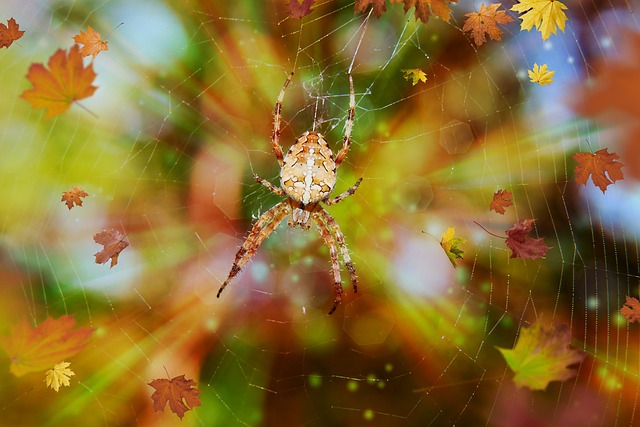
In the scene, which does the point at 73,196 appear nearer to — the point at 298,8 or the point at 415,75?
the point at 298,8

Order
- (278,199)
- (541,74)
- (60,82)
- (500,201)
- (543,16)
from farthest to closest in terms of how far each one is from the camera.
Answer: (278,199) < (500,201) < (541,74) < (543,16) < (60,82)

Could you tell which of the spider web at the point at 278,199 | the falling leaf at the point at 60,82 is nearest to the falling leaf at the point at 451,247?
the spider web at the point at 278,199

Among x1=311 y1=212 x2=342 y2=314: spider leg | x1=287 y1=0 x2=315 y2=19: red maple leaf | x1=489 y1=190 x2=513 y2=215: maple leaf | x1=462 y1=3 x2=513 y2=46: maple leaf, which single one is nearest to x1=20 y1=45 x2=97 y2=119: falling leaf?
x1=287 y1=0 x2=315 y2=19: red maple leaf

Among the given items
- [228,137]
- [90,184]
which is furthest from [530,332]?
[90,184]

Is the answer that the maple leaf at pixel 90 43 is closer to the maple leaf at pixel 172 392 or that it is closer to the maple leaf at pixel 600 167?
the maple leaf at pixel 172 392

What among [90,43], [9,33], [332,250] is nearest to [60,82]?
[90,43]

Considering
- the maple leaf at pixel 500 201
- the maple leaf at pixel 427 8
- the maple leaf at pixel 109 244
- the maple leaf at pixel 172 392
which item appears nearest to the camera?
the maple leaf at pixel 427 8

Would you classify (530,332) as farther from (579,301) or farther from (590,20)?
(579,301)
